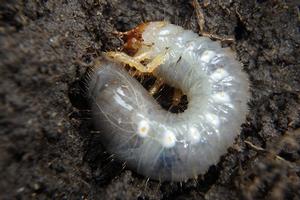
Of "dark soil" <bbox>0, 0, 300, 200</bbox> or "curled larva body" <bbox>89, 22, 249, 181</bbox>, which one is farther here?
"curled larva body" <bbox>89, 22, 249, 181</bbox>

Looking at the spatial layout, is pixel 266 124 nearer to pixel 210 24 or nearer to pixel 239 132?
pixel 239 132

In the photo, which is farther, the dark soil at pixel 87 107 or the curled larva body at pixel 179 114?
the curled larva body at pixel 179 114

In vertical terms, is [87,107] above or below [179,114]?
below

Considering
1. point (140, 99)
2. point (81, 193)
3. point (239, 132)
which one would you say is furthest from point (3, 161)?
point (239, 132)
